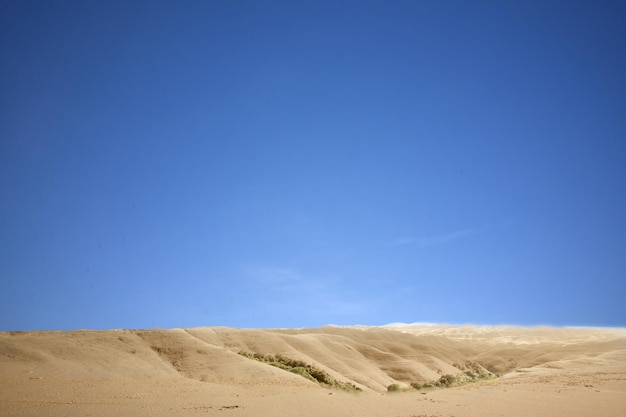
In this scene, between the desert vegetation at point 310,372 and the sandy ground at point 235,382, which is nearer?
the sandy ground at point 235,382

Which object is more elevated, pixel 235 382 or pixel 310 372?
pixel 310 372

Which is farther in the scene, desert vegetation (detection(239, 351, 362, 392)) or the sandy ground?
desert vegetation (detection(239, 351, 362, 392))

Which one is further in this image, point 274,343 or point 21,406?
point 274,343

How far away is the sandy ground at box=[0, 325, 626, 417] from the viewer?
13562 mm

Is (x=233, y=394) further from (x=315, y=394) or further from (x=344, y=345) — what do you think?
(x=344, y=345)

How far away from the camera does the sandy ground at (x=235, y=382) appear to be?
534 inches

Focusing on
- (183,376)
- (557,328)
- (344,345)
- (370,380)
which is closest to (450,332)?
(557,328)

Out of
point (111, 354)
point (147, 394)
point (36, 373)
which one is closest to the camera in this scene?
point (147, 394)

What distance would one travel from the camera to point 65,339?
948 inches

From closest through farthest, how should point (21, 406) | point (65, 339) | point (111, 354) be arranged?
point (21, 406) → point (111, 354) → point (65, 339)

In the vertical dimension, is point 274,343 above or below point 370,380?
above

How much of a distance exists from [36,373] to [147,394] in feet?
21.1

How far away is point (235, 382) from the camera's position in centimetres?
2016

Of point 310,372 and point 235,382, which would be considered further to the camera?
point 310,372
